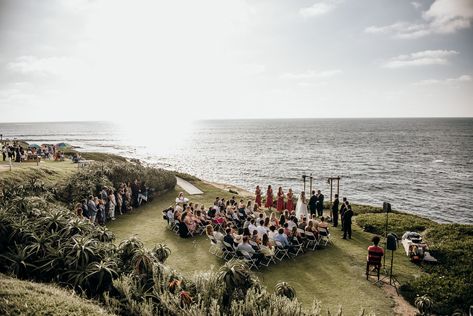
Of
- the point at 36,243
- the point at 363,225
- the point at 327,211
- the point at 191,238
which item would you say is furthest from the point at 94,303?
the point at 327,211

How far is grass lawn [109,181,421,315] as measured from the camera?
33.9ft

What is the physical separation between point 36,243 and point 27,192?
7.78 metres

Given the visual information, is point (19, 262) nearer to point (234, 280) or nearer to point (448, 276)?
point (234, 280)

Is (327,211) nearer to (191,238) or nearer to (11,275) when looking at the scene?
(191,238)

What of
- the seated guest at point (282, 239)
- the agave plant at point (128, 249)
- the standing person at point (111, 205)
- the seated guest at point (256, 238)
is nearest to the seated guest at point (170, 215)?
the standing person at point (111, 205)

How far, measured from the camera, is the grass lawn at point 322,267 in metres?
10.3

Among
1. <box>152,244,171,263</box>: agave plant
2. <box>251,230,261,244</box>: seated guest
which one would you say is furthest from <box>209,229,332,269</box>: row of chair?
<box>152,244,171,263</box>: agave plant

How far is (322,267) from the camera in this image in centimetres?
1266

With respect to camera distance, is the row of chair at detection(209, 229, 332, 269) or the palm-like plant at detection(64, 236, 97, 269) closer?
the palm-like plant at detection(64, 236, 97, 269)

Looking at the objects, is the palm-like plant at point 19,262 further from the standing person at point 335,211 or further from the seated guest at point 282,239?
the standing person at point 335,211

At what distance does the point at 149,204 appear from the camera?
22219 mm

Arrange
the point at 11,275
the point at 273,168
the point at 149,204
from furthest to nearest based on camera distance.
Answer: the point at 273,168 < the point at 149,204 < the point at 11,275

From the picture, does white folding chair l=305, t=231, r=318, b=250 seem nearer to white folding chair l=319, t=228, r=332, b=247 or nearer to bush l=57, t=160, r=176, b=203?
white folding chair l=319, t=228, r=332, b=247

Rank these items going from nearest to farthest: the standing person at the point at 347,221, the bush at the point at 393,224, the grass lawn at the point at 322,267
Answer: the grass lawn at the point at 322,267, the standing person at the point at 347,221, the bush at the point at 393,224
